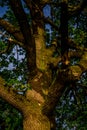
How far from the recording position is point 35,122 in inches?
373

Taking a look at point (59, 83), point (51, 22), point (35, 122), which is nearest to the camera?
point (59, 83)

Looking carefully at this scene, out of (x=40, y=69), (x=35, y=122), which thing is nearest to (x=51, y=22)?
(x=40, y=69)

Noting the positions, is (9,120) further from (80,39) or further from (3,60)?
(80,39)

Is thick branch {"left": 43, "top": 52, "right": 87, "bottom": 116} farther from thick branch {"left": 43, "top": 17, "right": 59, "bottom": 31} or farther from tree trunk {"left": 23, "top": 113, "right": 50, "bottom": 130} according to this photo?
thick branch {"left": 43, "top": 17, "right": 59, "bottom": 31}

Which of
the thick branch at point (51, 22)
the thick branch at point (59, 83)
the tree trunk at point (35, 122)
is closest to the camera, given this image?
the thick branch at point (59, 83)

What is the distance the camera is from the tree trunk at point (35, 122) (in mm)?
9469

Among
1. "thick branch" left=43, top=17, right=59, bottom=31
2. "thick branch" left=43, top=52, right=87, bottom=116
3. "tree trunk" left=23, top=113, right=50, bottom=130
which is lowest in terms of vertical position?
"tree trunk" left=23, top=113, right=50, bottom=130

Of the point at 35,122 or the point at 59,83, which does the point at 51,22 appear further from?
the point at 35,122

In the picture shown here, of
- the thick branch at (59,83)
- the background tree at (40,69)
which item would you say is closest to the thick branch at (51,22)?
the background tree at (40,69)

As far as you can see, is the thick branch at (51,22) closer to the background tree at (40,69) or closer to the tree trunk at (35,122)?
the background tree at (40,69)

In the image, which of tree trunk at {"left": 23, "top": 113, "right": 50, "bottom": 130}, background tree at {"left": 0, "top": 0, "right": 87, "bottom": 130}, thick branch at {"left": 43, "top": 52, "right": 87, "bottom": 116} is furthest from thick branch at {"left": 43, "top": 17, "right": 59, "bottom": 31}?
tree trunk at {"left": 23, "top": 113, "right": 50, "bottom": 130}

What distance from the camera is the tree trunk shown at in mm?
9469

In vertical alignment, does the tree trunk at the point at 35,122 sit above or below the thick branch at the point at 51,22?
below

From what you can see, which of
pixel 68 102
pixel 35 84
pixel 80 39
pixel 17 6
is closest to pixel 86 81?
pixel 68 102
